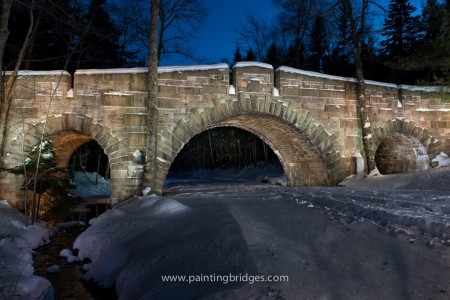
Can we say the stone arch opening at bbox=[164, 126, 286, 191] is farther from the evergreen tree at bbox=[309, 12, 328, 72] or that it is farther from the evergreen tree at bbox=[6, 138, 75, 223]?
the evergreen tree at bbox=[6, 138, 75, 223]

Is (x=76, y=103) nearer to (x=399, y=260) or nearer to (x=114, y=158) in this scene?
(x=114, y=158)

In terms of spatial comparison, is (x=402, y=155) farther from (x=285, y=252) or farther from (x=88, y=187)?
(x=88, y=187)

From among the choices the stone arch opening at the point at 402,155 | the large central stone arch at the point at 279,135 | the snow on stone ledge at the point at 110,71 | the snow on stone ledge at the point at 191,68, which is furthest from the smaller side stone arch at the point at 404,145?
the snow on stone ledge at the point at 110,71

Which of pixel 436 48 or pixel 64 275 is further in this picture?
pixel 436 48

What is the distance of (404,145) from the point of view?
12.8 m

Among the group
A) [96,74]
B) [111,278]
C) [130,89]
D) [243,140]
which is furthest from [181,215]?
[243,140]

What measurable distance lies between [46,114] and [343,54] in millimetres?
23935

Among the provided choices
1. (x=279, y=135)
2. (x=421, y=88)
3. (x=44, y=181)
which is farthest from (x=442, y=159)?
(x=44, y=181)

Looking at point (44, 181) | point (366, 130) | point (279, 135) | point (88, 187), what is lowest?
point (88, 187)

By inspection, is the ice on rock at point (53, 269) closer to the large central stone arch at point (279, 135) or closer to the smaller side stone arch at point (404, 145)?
the large central stone arch at point (279, 135)

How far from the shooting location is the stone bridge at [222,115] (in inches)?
348

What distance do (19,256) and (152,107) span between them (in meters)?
4.70

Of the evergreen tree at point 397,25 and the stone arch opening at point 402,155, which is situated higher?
the evergreen tree at point 397,25

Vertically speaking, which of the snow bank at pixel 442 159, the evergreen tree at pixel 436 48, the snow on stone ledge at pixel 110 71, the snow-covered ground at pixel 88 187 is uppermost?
the evergreen tree at pixel 436 48
